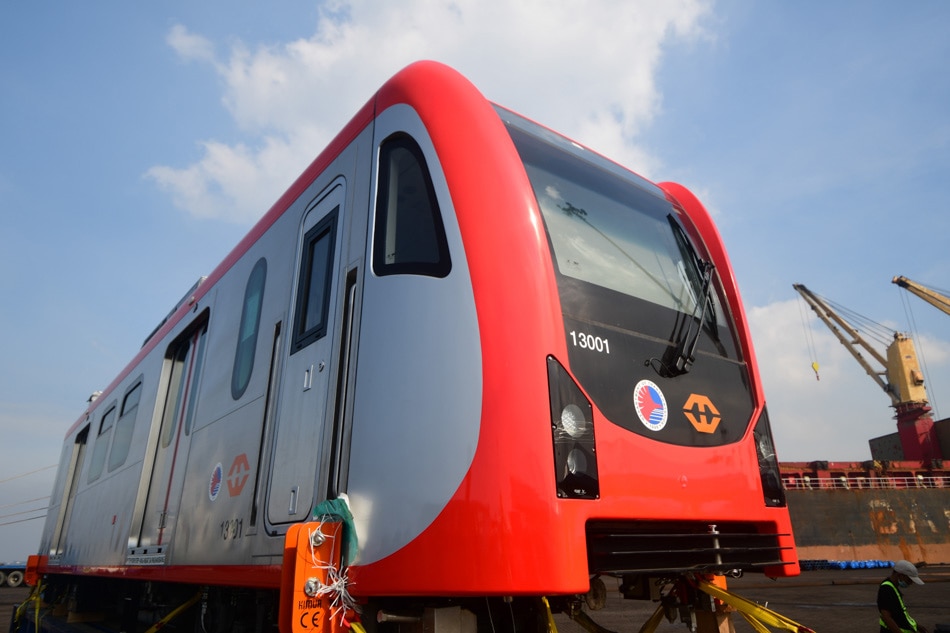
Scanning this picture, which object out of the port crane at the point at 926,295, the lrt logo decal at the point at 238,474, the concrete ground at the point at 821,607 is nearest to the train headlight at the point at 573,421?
the lrt logo decal at the point at 238,474

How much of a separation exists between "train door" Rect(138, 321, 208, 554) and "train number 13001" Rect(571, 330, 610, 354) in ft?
11.4

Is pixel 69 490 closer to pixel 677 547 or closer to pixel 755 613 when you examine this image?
pixel 677 547

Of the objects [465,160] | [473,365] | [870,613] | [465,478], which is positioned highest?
[465,160]

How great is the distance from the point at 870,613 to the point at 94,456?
38.3 ft

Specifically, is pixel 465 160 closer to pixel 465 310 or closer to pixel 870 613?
pixel 465 310

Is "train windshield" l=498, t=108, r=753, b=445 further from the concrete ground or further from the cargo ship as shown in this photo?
the cargo ship

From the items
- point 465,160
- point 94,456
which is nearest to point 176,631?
point 94,456

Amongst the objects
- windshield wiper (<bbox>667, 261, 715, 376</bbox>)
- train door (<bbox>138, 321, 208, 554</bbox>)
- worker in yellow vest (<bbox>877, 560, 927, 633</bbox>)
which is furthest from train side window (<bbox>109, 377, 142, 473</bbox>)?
worker in yellow vest (<bbox>877, 560, 927, 633</bbox>)

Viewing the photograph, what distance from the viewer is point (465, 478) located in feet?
7.81

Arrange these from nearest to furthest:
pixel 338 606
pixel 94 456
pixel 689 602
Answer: pixel 338 606 < pixel 689 602 < pixel 94 456

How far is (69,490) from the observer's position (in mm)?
10648

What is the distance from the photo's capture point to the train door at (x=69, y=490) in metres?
10.2

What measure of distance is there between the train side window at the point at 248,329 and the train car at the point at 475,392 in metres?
0.03

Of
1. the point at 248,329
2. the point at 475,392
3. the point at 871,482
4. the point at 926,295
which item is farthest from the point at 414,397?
the point at 926,295
